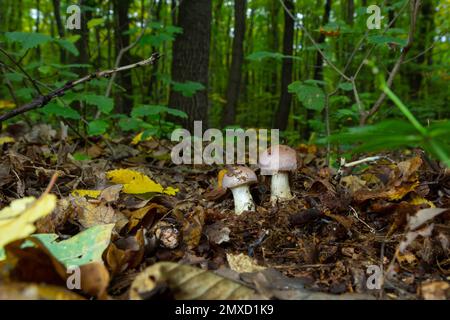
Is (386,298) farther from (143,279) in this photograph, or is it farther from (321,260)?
(143,279)

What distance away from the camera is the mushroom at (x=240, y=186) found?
2260 millimetres

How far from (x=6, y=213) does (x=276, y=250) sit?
105cm

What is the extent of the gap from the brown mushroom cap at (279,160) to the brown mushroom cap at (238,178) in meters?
0.13

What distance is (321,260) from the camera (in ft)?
5.15

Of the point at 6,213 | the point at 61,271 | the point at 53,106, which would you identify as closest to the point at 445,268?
the point at 61,271

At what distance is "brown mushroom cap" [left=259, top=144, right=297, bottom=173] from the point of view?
233 centimetres

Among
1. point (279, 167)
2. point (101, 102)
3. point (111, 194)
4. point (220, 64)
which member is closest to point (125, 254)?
point (111, 194)

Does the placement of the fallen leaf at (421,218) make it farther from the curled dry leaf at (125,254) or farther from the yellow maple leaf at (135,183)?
the yellow maple leaf at (135,183)

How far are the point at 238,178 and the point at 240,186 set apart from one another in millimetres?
70

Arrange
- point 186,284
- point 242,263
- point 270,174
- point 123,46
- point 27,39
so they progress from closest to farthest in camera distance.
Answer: point 186,284
point 242,263
point 270,174
point 27,39
point 123,46

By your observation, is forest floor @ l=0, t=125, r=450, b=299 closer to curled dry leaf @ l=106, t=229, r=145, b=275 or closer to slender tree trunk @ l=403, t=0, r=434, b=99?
curled dry leaf @ l=106, t=229, r=145, b=275

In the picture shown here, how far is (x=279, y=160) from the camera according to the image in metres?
2.34

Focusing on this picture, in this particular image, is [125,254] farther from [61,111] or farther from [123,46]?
[123,46]

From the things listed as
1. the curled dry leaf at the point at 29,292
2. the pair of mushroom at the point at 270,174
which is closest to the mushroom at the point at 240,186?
the pair of mushroom at the point at 270,174
